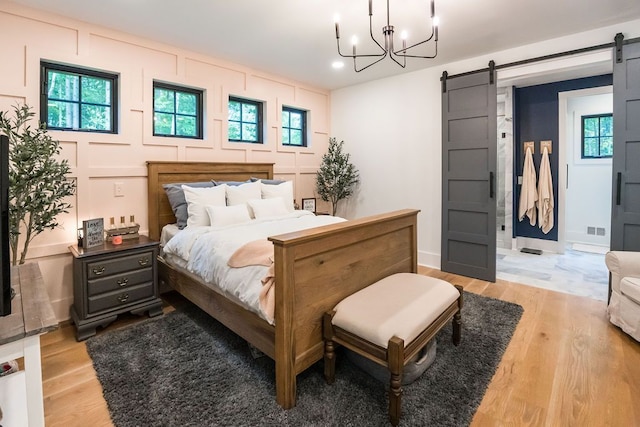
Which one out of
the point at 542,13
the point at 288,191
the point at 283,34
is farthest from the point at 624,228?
the point at 283,34

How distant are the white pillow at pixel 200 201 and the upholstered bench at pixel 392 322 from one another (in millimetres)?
1701

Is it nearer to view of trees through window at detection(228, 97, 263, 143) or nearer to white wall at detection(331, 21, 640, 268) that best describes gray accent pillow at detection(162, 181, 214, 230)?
view of trees through window at detection(228, 97, 263, 143)

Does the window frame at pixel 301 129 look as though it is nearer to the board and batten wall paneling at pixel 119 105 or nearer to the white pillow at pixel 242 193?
the board and batten wall paneling at pixel 119 105

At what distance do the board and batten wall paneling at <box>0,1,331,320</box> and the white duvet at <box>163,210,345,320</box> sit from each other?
0.79 m

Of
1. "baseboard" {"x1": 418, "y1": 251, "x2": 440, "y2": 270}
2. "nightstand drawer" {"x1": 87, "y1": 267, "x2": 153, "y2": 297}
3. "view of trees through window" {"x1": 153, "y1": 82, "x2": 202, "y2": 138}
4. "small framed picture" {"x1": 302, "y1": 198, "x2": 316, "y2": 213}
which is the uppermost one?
"view of trees through window" {"x1": 153, "y1": 82, "x2": 202, "y2": 138}

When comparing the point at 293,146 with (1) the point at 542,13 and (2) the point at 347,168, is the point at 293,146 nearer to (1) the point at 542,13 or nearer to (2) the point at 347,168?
(2) the point at 347,168

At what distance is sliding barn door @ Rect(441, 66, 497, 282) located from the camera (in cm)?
363

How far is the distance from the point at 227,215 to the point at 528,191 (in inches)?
181

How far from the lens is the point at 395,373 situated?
1.55 metres

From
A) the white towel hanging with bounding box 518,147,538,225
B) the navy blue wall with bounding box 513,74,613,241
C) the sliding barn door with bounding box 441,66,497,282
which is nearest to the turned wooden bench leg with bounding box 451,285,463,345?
the sliding barn door with bounding box 441,66,497,282

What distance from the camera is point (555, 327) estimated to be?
103 inches

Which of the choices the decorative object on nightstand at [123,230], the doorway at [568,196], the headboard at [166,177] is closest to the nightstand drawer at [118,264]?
the decorative object on nightstand at [123,230]

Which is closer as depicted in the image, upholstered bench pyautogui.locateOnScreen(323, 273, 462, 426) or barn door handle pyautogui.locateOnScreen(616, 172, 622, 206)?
upholstered bench pyautogui.locateOnScreen(323, 273, 462, 426)

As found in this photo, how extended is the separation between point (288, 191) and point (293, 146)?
1.22m
